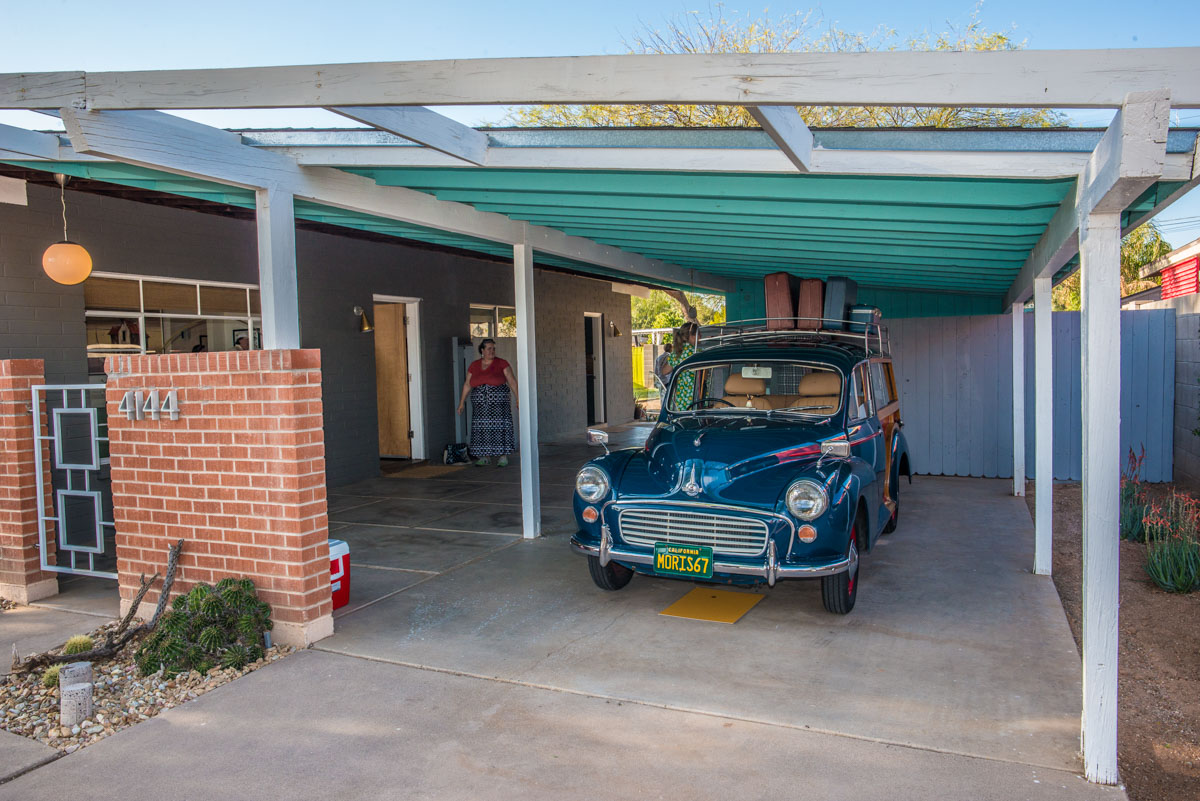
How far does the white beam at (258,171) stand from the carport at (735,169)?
1 cm

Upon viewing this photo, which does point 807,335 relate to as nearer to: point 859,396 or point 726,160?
point 859,396

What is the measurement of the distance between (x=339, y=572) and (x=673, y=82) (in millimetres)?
3540

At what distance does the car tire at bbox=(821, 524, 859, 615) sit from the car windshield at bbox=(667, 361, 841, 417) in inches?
47.4

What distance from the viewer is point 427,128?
4.26 m

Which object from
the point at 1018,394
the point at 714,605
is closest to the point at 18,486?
the point at 714,605

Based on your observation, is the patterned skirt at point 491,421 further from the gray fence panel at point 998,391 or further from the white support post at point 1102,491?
the white support post at point 1102,491

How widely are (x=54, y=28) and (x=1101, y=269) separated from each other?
11833 millimetres

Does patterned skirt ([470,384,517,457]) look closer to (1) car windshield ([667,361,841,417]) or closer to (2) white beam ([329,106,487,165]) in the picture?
(1) car windshield ([667,361,841,417])

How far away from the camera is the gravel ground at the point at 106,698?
11.7 feet

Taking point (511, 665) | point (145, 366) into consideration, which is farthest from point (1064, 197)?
point (145, 366)

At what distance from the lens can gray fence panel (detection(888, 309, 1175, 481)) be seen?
29.9 ft

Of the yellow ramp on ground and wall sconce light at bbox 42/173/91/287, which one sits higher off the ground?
wall sconce light at bbox 42/173/91/287

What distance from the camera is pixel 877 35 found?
73.5 ft

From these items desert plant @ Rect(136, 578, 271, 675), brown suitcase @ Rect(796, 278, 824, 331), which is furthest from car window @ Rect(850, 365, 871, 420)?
desert plant @ Rect(136, 578, 271, 675)
